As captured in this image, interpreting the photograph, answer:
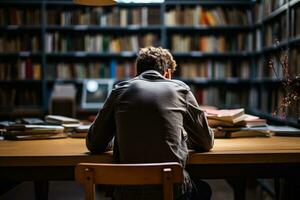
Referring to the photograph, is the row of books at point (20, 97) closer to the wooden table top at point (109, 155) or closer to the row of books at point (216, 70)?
the row of books at point (216, 70)

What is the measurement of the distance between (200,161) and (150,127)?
271 mm

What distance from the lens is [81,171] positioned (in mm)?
1520

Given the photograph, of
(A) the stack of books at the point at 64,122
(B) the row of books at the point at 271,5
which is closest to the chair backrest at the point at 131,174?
(A) the stack of books at the point at 64,122

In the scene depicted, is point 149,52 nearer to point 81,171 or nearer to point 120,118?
point 120,118

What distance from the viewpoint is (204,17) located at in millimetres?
5121

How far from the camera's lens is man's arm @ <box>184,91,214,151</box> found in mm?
1800

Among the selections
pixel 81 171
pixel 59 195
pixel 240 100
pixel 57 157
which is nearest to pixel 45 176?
pixel 57 157

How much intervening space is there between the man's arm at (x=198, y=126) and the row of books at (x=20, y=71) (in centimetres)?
369

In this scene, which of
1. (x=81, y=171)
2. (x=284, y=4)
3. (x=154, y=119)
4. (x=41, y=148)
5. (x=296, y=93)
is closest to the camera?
(x=81, y=171)

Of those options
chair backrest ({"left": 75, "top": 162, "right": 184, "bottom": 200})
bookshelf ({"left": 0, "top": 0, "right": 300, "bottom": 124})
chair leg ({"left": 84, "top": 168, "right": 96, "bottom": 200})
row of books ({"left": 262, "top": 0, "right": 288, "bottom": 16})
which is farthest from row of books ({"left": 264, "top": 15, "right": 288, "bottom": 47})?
chair leg ({"left": 84, "top": 168, "right": 96, "bottom": 200})

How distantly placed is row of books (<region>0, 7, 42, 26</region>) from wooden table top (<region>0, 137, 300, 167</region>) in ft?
11.4

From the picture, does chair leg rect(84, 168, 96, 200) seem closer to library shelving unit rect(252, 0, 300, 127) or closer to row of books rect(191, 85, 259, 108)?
library shelving unit rect(252, 0, 300, 127)

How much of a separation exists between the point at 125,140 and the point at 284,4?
8.28 ft

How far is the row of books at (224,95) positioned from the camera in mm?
5203
